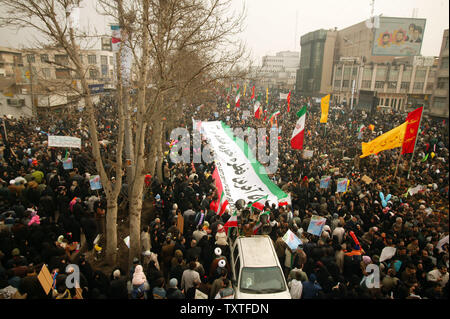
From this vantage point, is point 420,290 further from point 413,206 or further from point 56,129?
point 56,129

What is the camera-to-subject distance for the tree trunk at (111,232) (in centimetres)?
696

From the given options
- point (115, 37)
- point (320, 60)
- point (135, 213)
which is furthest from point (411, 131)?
point (320, 60)

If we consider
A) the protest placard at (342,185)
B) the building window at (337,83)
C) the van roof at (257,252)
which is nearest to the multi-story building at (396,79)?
the building window at (337,83)

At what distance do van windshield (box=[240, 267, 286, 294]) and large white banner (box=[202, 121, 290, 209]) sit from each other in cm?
423

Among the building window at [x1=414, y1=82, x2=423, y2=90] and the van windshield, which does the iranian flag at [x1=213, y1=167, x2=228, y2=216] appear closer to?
the van windshield

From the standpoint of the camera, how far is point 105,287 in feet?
17.2

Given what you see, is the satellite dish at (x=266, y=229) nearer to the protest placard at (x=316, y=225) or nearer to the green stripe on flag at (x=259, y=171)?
the protest placard at (x=316, y=225)

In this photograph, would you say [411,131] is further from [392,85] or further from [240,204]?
[392,85]

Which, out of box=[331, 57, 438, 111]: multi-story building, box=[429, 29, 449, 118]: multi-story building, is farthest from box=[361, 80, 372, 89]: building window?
box=[429, 29, 449, 118]: multi-story building

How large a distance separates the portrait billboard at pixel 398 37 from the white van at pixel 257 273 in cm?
6696

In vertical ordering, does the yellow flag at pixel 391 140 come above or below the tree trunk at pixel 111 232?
above

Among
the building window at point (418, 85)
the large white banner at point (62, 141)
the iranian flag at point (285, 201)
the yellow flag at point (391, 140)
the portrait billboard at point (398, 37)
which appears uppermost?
the portrait billboard at point (398, 37)
